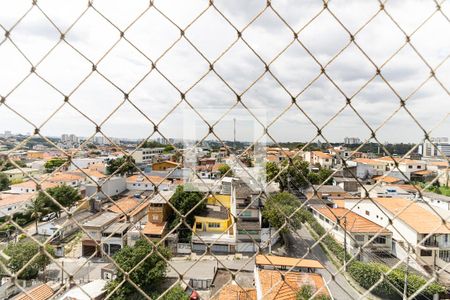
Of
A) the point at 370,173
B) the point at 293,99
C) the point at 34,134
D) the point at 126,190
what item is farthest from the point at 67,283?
the point at 370,173

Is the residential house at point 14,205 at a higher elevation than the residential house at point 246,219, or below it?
higher

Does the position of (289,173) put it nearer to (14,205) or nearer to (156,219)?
(156,219)

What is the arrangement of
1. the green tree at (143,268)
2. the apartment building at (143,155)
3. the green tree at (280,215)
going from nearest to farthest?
the apartment building at (143,155), the green tree at (143,268), the green tree at (280,215)

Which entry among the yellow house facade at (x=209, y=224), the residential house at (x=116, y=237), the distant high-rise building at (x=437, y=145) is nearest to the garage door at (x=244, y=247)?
the yellow house facade at (x=209, y=224)

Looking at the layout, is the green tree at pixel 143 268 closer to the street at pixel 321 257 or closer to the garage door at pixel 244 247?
the street at pixel 321 257

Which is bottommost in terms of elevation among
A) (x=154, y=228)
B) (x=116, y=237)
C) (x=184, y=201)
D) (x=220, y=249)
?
(x=220, y=249)

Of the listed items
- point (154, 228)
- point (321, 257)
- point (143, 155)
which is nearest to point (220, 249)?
point (154, 228)

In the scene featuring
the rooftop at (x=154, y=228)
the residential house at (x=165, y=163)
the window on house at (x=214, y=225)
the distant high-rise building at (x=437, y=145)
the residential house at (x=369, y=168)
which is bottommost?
the rooftop at (x=154, y=228)

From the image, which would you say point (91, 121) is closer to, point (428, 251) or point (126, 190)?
point (428, 251)

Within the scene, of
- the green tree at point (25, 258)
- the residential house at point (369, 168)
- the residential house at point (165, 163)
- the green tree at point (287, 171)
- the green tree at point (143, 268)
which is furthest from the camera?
the residential house at point (369, 168)

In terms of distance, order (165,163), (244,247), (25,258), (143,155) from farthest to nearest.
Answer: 1. (165,163)
2. (244,247)
3. (143,155)
4. (25,258)

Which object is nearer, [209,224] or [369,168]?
[209,224]

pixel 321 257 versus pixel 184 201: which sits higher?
pixel 184 201
